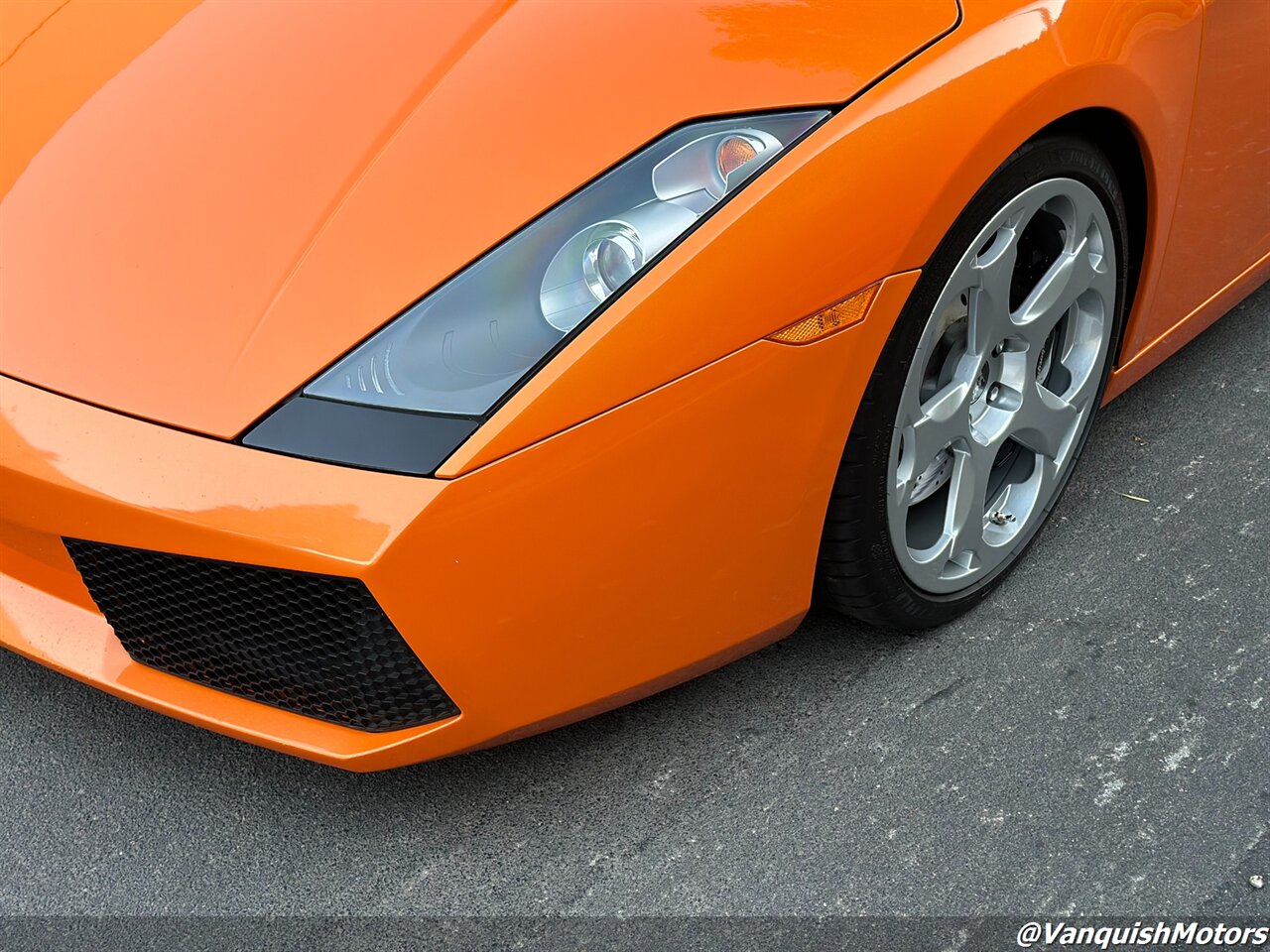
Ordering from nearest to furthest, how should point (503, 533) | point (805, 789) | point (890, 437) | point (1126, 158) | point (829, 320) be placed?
point (503, 533)
point (829, 320)
point (890, 437)
point (805, 789)
point (1126, 158)

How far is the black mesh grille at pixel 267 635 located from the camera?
5.41ft

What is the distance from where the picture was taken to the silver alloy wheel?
1906mm

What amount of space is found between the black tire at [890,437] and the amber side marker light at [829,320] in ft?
0.28

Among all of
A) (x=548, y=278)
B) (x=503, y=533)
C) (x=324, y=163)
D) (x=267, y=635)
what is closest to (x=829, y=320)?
(x=548, y=278)

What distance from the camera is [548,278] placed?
64.8 inches

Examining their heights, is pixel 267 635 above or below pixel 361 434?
below

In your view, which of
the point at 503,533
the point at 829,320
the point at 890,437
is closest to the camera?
the point at 503,533

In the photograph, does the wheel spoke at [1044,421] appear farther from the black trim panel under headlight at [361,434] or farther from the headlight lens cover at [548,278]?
the black trim panel under headlight at [361,434]

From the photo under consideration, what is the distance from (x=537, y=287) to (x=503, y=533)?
32 centimetres

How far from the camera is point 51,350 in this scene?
5.81 feet

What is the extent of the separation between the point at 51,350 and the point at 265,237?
0.34 metres

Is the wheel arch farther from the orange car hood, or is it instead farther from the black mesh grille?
the black mesh grille

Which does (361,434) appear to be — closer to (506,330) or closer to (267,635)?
(506,330)

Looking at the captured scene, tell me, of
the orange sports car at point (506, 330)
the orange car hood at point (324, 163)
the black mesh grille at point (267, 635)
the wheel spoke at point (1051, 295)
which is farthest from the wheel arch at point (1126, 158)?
the black mesh grille at point (267, 635)
